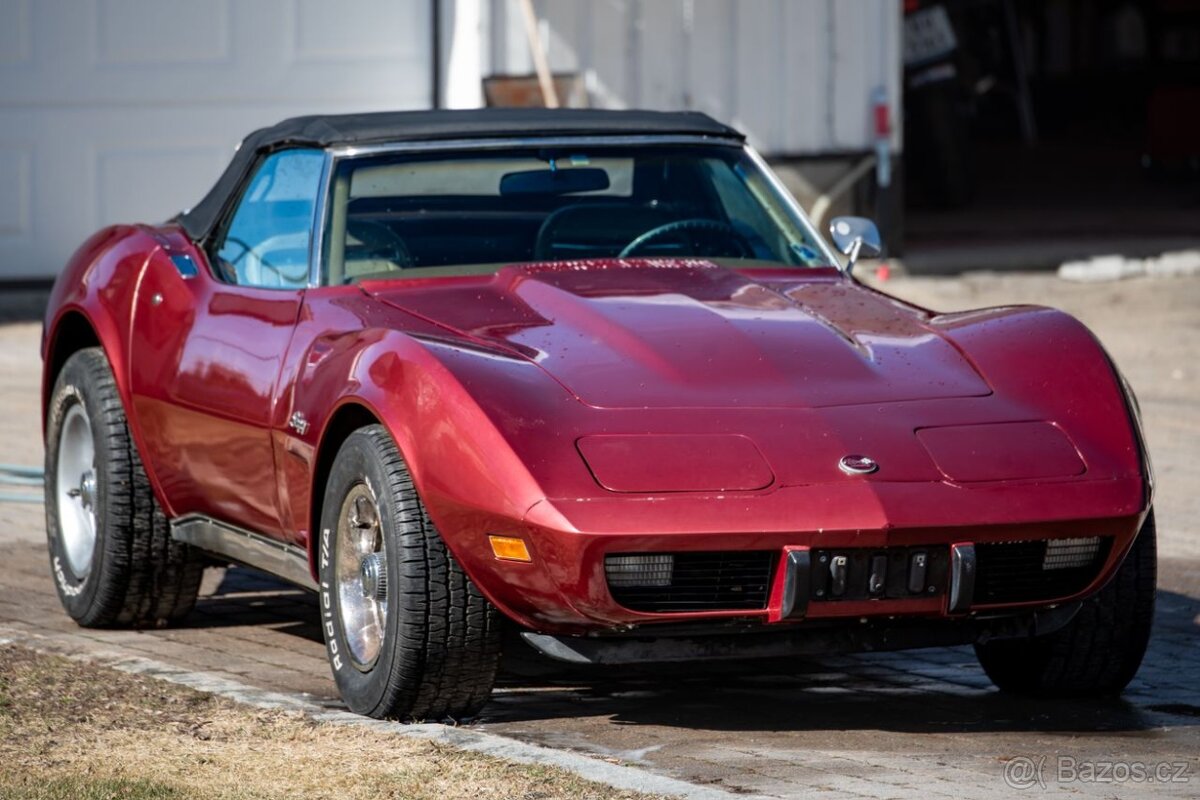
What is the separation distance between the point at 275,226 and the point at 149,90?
8.18m

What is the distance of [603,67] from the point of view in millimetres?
14641

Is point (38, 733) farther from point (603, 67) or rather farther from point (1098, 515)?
point (603, 67)

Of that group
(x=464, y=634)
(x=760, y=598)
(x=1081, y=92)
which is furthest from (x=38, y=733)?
(x=1081, y=92)

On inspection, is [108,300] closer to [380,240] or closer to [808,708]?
[380,240]

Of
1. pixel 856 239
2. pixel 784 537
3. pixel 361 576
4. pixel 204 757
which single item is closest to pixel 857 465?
pixel 784 537

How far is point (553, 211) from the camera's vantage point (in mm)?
5992

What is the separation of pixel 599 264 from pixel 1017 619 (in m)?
1.52

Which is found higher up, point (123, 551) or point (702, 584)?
point (702, 584)

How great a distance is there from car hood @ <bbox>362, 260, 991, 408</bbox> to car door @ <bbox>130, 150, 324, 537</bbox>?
37cm

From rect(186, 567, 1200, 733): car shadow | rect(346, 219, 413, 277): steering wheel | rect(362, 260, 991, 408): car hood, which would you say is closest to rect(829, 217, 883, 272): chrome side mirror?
rect(362, 260, 991, 408): car hood

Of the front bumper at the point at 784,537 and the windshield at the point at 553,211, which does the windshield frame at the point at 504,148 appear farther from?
the front bumper at the point at 784,537

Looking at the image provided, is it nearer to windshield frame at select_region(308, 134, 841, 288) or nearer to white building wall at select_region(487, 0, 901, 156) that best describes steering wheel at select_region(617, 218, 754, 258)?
windshield frame at select_region(308, 134, 841, 288)

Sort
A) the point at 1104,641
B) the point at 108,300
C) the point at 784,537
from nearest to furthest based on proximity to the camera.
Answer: the point at 784,537, the point at 1104,641, the point at 108,300

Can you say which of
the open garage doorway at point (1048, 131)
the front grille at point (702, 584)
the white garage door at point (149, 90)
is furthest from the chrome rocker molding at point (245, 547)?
the open garage doorway at point (1048, 131)
